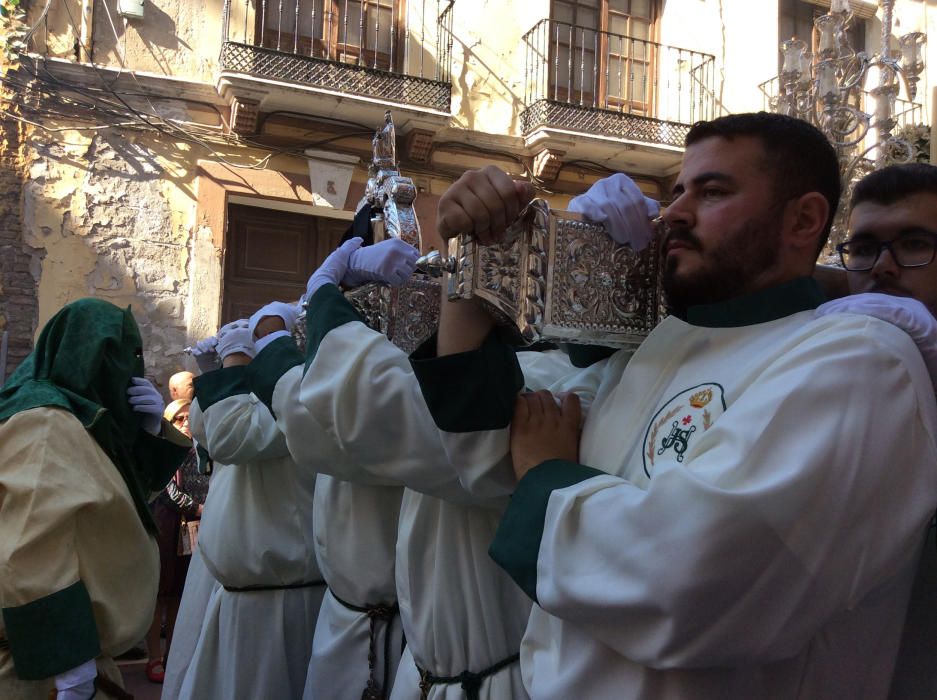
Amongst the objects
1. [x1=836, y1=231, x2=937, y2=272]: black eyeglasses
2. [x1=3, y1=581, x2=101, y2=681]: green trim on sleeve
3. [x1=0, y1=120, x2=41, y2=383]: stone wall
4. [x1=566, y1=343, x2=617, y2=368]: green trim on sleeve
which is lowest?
[x1=3, y1=581, x2=101, y2=681]: green trim on sleeve

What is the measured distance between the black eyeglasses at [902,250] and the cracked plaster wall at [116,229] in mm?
7402

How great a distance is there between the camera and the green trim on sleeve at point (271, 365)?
8.85 feet

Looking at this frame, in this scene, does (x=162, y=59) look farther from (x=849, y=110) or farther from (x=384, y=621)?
(x=384, y=621)

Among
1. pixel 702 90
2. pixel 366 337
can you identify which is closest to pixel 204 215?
pixel 702 90

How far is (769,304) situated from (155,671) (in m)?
5.29

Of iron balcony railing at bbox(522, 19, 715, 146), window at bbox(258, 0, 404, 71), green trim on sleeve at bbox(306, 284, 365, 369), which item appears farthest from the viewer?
iron balcony railing at bbox(522, 19, 715, 146)

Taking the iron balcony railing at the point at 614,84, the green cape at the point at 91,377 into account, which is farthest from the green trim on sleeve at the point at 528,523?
the iron balcony railing at the point at 614,84

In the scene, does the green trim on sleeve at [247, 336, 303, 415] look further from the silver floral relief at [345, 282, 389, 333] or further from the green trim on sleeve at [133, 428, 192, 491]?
the green trim on sleeve at [133, 428, 192, 491]

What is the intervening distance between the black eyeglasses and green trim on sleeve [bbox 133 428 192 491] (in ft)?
7.92

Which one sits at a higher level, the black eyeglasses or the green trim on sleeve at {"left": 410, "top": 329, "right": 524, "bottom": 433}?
the black eyeglasses

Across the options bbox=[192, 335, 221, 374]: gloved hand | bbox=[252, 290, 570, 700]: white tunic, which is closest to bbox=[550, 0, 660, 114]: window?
bbox=[192, 335, 221, 374]: gloved hand

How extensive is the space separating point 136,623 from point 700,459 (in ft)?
6.59

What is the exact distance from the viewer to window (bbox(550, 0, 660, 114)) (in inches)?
411

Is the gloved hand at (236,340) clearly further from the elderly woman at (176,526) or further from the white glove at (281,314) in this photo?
the elderly woman at (176,526)
